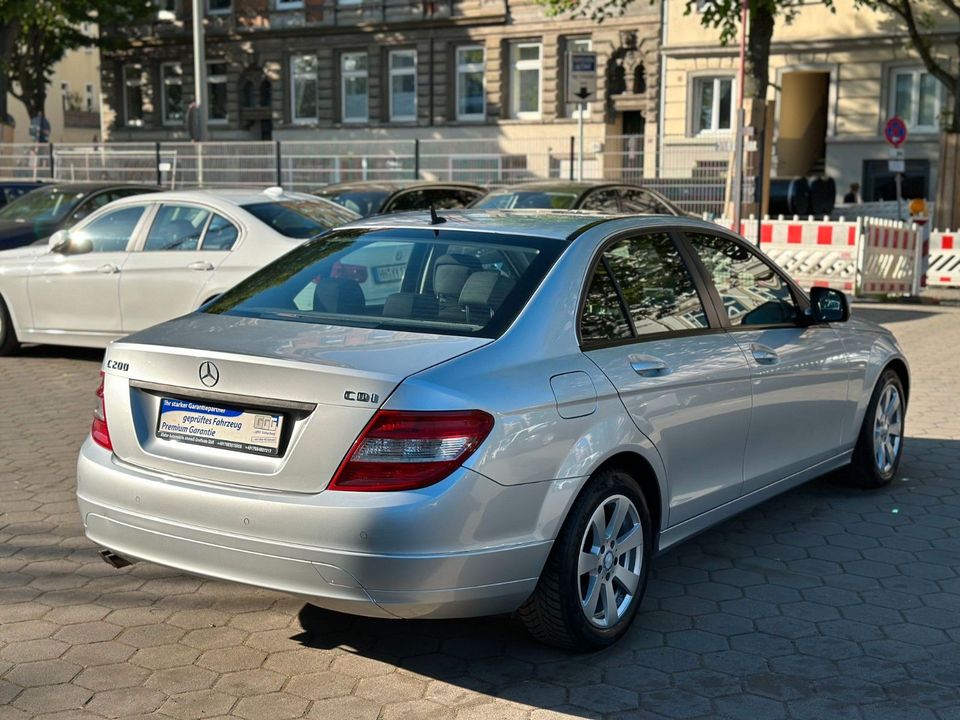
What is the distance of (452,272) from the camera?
470 cm

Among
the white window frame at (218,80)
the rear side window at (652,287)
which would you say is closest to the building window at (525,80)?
the white window frame at (218,80)

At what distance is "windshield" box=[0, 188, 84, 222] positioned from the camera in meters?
14.8

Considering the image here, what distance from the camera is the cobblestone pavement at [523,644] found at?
4020 millimetres

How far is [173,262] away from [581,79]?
10223 mm

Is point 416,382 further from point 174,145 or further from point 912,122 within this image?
point 912,122

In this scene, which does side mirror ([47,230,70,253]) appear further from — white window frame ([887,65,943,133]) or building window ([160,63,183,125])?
building window ([160,63,183,125])

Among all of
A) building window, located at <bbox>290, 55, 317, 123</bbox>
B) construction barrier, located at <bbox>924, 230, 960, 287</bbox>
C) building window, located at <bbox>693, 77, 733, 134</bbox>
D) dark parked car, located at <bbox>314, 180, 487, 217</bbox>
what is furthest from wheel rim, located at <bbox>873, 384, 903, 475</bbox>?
building window, located at <bbox>290, 55, 317, 123</bbox>

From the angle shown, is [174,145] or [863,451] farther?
[174,145]

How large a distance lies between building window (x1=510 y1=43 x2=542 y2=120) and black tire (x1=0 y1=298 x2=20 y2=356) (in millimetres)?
31087

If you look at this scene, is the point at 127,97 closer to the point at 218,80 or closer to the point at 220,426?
the point at 218,80

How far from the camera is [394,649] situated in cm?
451

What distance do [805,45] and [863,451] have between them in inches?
1174

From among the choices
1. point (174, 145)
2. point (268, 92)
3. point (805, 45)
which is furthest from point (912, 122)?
point (268, 92)

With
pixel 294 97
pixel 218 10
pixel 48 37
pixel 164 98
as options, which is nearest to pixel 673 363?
pixel 294 97
